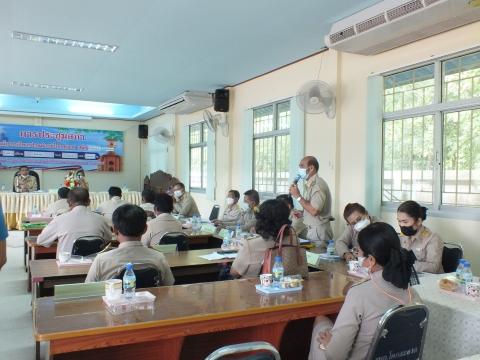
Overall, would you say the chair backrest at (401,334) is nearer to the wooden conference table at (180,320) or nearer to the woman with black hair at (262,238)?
the wooden conference table at (180,320)

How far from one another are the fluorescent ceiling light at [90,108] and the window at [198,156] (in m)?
3.19

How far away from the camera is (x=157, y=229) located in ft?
13.3

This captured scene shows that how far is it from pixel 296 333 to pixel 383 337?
3.27ft

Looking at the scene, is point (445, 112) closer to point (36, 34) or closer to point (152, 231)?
point (152, 231)

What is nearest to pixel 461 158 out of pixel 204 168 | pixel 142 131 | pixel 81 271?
pixel 81 271

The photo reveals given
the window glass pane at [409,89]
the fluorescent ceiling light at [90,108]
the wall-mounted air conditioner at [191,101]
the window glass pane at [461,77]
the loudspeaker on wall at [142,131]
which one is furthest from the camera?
the loudspeaker on wall at [142,131]

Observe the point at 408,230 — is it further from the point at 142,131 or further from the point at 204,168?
the point at 142,131

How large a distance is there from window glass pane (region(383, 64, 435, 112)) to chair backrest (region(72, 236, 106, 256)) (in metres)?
3.39

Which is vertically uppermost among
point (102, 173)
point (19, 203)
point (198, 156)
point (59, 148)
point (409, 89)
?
point (409, 89)

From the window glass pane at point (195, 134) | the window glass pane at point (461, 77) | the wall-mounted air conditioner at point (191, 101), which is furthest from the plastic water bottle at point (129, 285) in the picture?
the window glass pane at point (195, 134)

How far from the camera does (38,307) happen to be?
1957 mm

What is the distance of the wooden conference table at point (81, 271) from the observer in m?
2.79

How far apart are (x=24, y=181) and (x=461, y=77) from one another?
9128 millimetres

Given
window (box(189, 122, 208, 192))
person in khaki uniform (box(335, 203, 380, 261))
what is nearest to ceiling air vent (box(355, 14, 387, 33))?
person in khaki uniform (box(335, 203, 380, 261))
